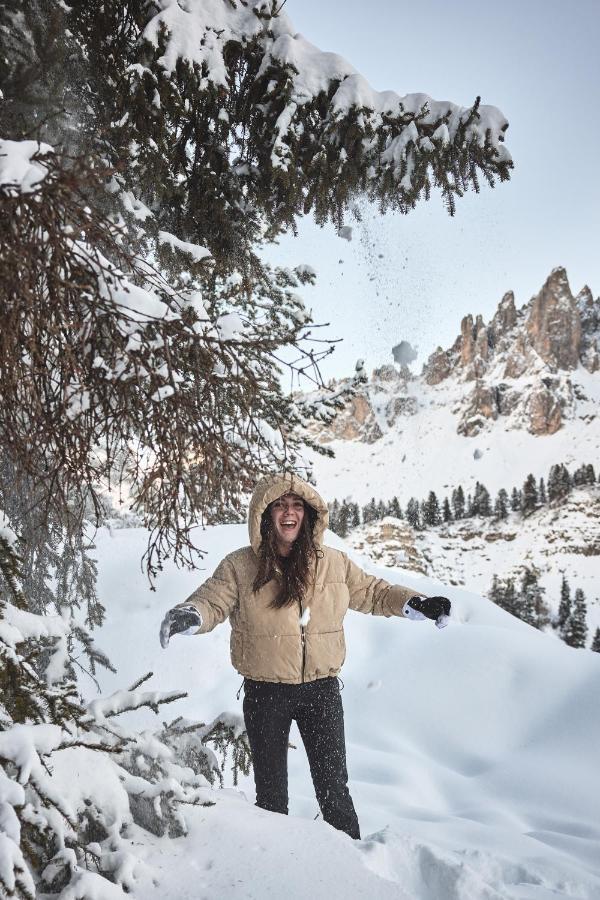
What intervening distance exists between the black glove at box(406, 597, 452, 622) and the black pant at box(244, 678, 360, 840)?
614 mm

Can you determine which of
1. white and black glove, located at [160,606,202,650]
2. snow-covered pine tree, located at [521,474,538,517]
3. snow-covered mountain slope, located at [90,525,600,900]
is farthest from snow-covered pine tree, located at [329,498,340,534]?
white and black glove, located at [160,606,202,650]

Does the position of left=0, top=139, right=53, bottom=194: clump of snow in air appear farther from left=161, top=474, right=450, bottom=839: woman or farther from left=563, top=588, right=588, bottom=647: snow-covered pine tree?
left=563, top=588, right=588, bottom=647: snow-covered pine tree

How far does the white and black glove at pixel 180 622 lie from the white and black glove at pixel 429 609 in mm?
1105

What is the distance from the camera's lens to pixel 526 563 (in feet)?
244

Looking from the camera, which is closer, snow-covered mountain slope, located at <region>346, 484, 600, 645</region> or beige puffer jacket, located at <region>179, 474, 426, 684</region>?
beige puffer jacket, located at <region>179, 474, 426, 684</region>

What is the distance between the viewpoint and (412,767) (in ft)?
15.8

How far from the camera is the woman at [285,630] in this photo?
2715mm

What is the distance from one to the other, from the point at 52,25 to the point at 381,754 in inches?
234

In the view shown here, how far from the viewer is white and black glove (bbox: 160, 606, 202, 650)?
2539 mm

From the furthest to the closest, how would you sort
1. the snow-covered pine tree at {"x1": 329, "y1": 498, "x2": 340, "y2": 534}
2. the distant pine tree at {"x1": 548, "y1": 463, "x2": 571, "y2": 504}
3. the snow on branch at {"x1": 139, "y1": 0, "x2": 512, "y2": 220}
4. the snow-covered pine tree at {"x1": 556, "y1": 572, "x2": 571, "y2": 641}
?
the distant pine tree at {"x1": 548, "y1": 463, "x2": 571, "y2": 504} → the snow-covered pine tree at {"x1": 329, "y1": 498, "x2": 340, "y2": 534} → the snow-covered pine tree at {"x1": 556, "y1": 572, "x2": 571, "y2": 641} → the snow on branch at {"x1": 139, "y1": 0, "x2": 512, "y2": 220}

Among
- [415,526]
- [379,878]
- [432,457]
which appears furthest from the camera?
[432,457]

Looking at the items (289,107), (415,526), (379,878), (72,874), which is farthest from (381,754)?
(415,526)

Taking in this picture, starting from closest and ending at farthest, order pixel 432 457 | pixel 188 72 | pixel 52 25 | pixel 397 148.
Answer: pixel 52 25
pixel 188 72
pixel 397 148
pixel 432 457

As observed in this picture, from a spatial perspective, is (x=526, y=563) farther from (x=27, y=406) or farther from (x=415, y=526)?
(x=27, y=406)
